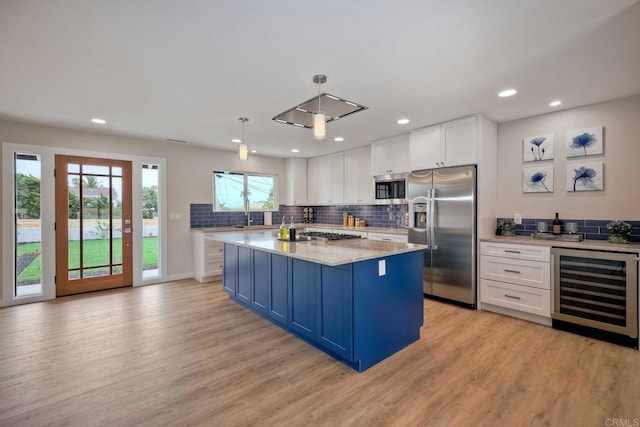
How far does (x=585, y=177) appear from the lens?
329 centimetres

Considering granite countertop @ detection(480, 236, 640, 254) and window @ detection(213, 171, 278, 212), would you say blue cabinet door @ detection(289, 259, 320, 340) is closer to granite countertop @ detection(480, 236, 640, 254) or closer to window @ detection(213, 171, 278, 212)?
granite countertop @ detection(480, 236, 640, 254)

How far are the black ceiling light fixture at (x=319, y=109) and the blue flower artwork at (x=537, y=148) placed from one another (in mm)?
2185

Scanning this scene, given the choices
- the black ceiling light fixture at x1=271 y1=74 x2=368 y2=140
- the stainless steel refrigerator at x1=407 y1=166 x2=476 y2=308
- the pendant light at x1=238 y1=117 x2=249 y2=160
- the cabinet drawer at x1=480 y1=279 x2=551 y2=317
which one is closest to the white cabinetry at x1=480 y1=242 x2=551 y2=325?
the cabinet drawer at x1=480 y1=279 x2=551 y2=317

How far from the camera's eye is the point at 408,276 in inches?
105

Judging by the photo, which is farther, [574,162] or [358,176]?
[358,176]

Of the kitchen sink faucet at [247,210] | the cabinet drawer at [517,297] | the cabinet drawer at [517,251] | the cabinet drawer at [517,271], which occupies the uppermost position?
the kitchen sink faucet at [247,210]

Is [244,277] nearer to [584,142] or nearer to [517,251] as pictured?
[517,251]

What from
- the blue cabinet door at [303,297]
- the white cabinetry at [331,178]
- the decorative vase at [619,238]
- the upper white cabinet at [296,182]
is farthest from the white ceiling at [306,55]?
the upper white cabinet at [296,182]

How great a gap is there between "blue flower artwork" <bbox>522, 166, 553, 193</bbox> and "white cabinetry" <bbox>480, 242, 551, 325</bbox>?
2.89 feet

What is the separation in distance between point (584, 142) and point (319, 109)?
3.03 meters

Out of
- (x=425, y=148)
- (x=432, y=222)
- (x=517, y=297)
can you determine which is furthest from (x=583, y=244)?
(x=425, y=148)

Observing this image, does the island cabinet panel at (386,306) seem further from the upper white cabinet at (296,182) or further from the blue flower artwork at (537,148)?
the upper white cabinet at (296,182)

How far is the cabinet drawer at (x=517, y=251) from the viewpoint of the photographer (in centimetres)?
311

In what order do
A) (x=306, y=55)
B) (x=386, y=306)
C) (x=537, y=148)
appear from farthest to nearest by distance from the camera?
(x=537, y=148), (x=386, y=306), (x=306, y=55)
